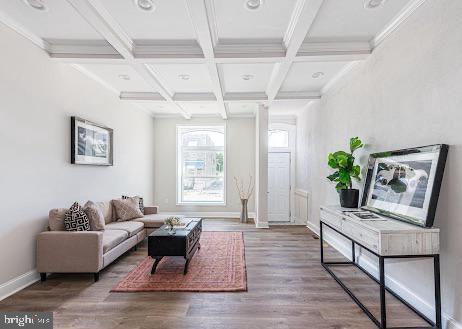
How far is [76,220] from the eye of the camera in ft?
10.5

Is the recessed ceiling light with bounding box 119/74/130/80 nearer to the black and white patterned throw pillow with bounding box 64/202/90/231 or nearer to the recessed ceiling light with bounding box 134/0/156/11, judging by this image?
the recessed ceiling light with bounding box 134/0/156/11

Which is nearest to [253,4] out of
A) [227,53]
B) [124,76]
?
[227,53]

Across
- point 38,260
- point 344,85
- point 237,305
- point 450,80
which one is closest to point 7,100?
point 38,260

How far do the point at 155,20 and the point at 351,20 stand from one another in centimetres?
211

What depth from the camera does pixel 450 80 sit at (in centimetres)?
203

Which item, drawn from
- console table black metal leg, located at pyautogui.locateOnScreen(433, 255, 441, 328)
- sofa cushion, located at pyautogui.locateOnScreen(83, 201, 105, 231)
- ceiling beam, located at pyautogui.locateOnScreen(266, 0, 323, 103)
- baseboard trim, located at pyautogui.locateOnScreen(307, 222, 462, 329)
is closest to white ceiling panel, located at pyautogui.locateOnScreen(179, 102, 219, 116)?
ceiling beam, located at pyautogui.locateOnScreen(266, 0, 323, 103)

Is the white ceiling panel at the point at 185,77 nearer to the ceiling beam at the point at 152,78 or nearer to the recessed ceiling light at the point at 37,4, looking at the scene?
the ceiling beam at the point at 152,78

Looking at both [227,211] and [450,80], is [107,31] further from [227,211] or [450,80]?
[227,211]

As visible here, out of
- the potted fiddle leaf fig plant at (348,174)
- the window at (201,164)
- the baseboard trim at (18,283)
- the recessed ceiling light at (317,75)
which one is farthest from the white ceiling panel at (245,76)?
the baseboard trim at (18,283)

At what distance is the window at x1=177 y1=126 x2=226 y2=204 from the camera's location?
7.30 meters

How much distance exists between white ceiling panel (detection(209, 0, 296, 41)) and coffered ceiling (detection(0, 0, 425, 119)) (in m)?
0.01

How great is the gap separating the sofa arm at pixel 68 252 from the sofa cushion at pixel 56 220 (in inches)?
5.9

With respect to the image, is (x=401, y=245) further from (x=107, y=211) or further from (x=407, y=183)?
(x=107, y=211)

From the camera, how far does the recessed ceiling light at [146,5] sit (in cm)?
239
